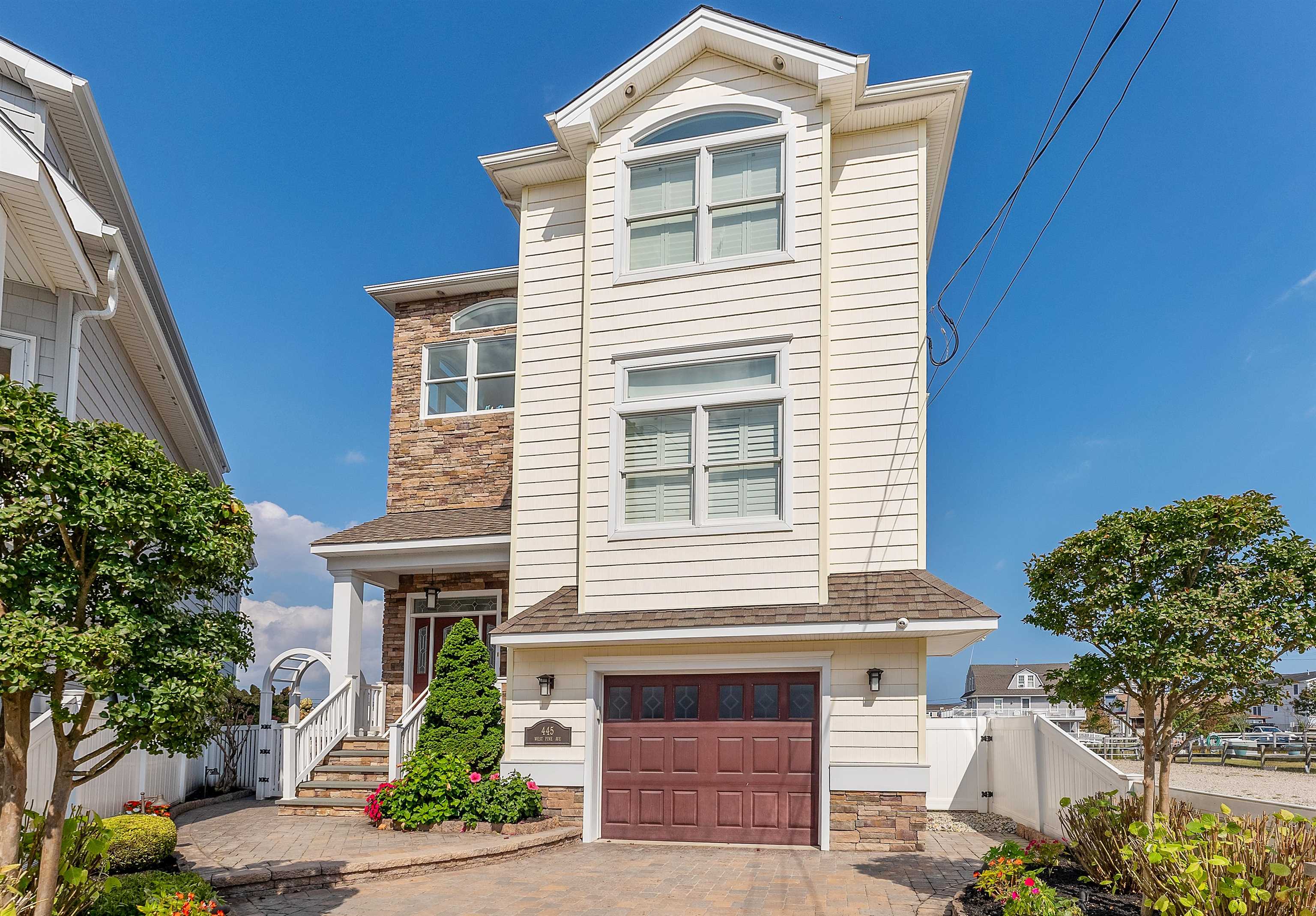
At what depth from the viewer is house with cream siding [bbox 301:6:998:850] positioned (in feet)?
34.4

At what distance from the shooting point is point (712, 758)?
10.9 m

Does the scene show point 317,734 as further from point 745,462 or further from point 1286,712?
point 1286,712

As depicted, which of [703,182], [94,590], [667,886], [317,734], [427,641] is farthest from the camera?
[427,641]

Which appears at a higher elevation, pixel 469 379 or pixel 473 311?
pixel 473 311

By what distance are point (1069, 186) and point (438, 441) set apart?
33.4 feet

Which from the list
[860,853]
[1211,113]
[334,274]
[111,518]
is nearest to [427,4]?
[334,274]

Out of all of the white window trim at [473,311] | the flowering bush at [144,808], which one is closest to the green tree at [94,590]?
the flowering bush at [144,808]

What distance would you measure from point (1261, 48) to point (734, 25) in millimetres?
5655

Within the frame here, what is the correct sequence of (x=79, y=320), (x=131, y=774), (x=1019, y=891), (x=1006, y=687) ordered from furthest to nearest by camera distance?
(x=1006, y=687)
(x=131, y=774)
(x=79, y=320)
(x=1019, y=891)

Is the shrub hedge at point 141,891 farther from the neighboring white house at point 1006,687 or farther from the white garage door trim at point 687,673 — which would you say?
the neighboring white house at point 1006,687

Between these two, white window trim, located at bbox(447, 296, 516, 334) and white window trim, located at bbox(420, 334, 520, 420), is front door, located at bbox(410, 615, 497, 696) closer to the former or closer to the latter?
white window trim, located at bbox(420, 334, 520, 420)

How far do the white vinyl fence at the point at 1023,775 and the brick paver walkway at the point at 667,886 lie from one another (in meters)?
1.21

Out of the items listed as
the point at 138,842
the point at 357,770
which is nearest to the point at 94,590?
the point at 138,842

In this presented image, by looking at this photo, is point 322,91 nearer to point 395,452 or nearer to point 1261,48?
point 395,452
